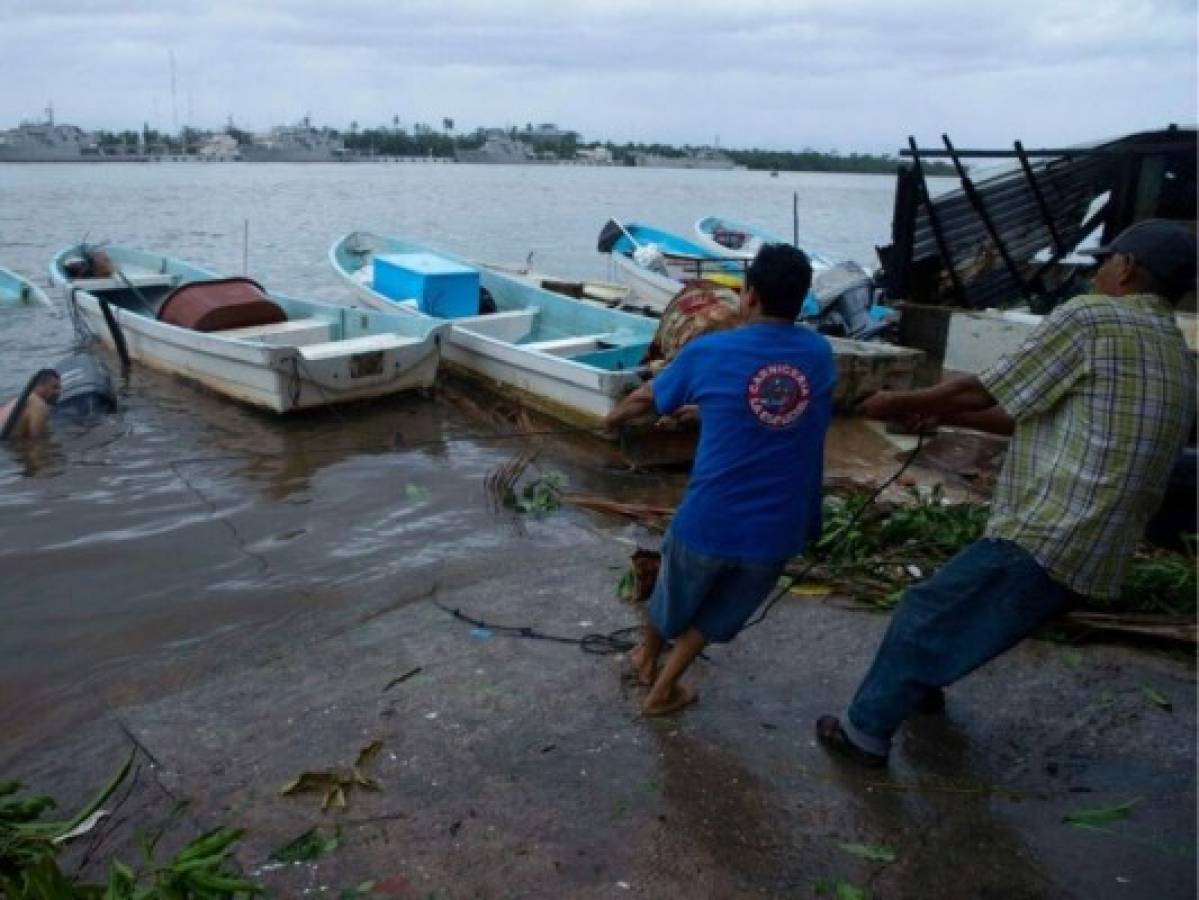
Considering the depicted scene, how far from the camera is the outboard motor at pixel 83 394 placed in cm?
996

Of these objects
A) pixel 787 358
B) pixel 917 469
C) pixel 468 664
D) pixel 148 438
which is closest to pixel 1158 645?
pixel 787 358

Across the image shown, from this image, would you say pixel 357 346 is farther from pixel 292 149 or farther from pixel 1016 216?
pixel 292 149

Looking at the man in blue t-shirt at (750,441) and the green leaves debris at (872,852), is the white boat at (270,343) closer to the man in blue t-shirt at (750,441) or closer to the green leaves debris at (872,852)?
the man in blue t-shirt at (750,441)

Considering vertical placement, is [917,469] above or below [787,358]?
below

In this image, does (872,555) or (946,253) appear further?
(946,253)

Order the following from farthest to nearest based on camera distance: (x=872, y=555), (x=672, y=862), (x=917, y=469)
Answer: (x=917, y=469)
(x=872, y=555)
(x=672, y=862)

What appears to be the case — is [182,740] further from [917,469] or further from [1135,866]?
[917,469]

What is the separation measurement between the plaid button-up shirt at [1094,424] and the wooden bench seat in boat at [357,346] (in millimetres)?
7920

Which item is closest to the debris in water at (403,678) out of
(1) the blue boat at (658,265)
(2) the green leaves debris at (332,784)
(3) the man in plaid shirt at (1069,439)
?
(2) the green leaves debris at (332,784)

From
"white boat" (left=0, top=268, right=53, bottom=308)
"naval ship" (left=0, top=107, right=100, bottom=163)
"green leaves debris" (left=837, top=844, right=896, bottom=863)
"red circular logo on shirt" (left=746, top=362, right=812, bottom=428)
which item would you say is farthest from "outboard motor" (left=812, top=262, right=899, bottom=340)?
"naval ship" (left=0, top=107, right=100, bottom=163)

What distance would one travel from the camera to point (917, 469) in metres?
7.85

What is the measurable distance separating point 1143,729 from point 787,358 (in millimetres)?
2094

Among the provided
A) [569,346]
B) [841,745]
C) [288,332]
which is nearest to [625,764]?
[841,745]

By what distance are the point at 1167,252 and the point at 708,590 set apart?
5.77 ft
